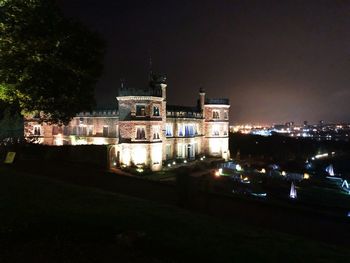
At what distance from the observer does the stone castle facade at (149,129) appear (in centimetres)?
3631

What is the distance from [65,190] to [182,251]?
779 cm

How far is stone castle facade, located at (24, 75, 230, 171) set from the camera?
3631cm

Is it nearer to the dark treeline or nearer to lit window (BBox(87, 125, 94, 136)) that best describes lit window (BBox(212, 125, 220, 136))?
lit window (BBox(87, 125, 94, 136))

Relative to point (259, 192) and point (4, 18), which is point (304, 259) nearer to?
point (4, 18)

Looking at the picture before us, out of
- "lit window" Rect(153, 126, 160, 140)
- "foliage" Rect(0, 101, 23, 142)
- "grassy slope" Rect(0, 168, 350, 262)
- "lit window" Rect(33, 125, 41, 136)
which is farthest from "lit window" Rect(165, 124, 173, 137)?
"grassy slope" Rect(0, 168, 350, 262)

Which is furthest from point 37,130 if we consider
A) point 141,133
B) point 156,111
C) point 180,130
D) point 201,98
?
point 201,98

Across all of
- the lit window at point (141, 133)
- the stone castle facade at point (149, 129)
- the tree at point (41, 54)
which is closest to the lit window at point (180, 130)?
the stone castle facade at point (149, 129)

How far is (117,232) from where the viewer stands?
8828 mm

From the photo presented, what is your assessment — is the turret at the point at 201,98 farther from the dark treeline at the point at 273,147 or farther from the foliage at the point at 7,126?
the dark treeline at the point at 273,147

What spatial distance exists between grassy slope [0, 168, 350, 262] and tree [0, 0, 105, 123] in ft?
25.2

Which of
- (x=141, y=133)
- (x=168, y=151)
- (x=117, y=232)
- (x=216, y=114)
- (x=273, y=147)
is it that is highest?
(x=216, y=114)

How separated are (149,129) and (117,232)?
2794cm

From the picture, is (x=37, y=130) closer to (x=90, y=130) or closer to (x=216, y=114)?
(x=90, y=130)

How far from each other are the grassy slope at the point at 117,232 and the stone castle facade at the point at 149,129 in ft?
74.9
